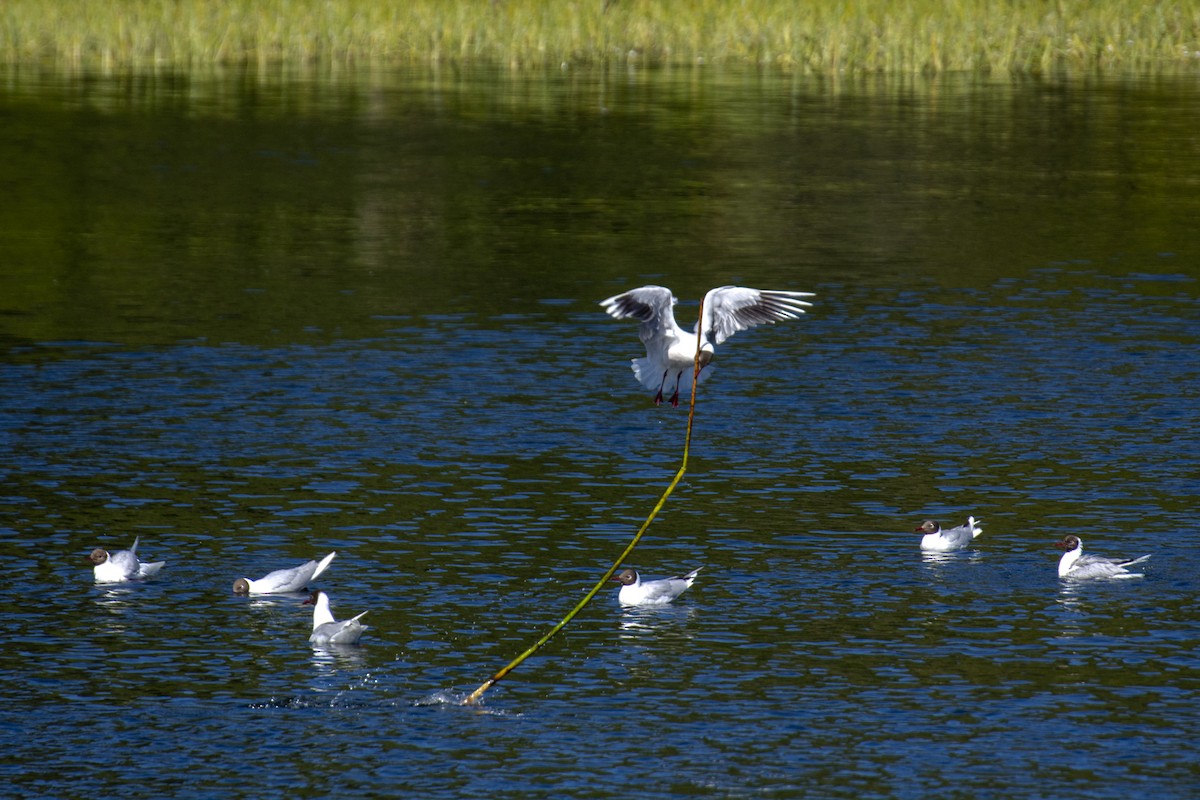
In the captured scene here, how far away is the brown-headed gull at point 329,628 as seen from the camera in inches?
596

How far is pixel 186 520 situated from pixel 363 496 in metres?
1.71

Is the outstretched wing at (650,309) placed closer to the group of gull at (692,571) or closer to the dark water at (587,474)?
the group of gull at (692,571)

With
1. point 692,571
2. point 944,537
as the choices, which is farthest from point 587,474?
point 944,537

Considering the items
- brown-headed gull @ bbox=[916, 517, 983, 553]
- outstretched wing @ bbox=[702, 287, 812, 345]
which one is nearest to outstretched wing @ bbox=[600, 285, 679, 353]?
outstretched wing @ bbox=[702, 287, 812, 345]

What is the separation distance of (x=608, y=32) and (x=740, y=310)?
46.0 m

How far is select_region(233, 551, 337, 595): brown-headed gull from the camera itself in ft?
53.8

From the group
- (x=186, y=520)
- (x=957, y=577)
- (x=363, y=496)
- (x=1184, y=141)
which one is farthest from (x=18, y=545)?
(x=1184, y=141)

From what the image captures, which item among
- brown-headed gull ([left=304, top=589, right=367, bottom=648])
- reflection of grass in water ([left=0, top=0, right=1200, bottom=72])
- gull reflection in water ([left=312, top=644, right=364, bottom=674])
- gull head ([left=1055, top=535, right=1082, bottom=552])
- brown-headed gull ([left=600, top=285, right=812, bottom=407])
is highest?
reflection of grass in water ([left=0, top=0, right=1200, bottom=72])

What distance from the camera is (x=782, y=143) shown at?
1811 inches

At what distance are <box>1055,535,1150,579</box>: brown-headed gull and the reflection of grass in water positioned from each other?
4322 centimetres

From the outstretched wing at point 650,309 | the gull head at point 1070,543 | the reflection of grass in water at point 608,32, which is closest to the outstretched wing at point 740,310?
the outstretched wing at point 650,309

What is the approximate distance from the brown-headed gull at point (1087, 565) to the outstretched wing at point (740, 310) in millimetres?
2887

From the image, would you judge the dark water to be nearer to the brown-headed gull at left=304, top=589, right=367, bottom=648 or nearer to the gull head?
the brown-headed gull at left=304, top=589, right=367, bottom=648

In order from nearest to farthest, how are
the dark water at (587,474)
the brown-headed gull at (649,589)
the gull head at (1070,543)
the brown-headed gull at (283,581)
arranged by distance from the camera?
the dark water at (587,474)
the brown-headed gull at (649,589)
the brown-headed gull at (283,581)
the gull head at (1070,543)
